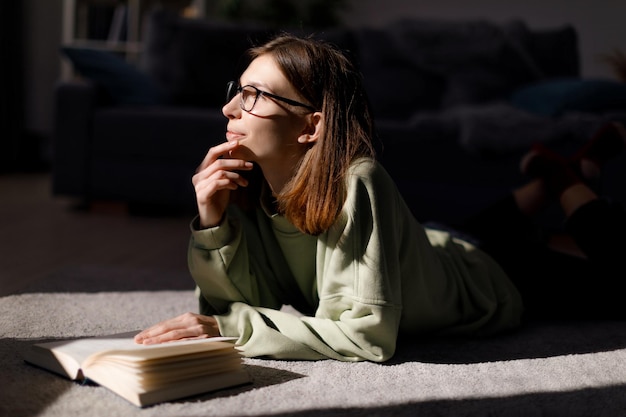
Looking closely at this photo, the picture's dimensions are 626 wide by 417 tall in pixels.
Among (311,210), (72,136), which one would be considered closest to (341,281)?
(311,210)

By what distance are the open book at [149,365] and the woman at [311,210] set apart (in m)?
0.12

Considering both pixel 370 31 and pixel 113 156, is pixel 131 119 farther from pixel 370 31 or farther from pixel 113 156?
pixel 370 31

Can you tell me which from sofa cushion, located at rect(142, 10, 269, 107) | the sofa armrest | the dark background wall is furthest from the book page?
the dark background wall

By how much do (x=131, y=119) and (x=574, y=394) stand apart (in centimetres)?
244

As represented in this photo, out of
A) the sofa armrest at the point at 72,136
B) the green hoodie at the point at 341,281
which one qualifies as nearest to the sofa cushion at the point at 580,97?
the green hoodie at the point at 341,281

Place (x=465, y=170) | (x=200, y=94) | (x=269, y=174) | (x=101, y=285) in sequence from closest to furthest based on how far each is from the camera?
(x=269, y=174)
(x=101, y=285)
(x=465, y=170)
(x=200, y=94)

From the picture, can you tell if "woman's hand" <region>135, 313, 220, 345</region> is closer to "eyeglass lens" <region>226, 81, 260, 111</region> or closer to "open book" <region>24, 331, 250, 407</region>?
"open book" <region>24, 331, 250, 407</region>

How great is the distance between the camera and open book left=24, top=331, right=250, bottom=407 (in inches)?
43.1

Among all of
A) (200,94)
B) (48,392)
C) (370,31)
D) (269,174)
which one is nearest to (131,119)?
(200,94)

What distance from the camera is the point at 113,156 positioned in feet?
10.9

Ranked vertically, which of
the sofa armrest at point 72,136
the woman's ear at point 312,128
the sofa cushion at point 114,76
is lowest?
the sofa armrest at point 72,136

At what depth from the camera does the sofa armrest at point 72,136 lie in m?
3.29

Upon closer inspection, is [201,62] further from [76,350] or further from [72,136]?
[76,350]

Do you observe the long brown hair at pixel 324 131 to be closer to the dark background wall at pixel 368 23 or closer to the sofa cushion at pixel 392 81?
the sofa cushion at pixel 392 81
